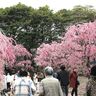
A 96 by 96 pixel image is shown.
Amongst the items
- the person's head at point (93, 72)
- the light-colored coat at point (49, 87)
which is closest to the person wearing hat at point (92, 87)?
the person's head at point (93, 72)

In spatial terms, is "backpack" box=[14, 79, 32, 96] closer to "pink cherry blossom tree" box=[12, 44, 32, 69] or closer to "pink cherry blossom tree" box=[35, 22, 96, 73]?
"pink cherry blossom tree" box=[35, 22, 96, 73]

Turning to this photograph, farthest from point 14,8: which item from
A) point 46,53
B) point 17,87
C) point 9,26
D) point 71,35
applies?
point 17,87

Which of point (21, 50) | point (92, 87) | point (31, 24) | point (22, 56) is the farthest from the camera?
point (22, 56)

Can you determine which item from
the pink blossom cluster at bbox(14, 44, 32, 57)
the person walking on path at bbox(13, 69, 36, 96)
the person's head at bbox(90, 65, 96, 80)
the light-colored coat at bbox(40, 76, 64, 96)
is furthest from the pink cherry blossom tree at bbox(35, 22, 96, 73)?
the person's head at bbox(90, 65, 96, 80)

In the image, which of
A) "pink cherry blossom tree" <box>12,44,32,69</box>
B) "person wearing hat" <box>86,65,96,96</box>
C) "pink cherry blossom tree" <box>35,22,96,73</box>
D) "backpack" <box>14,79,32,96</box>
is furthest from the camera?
"pink cherry blossom tree" <box>12,44,32,69</box>

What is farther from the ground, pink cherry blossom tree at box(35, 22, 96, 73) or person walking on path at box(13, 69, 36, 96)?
pink cherry blossom tree at box(35, 22, 96, 73)

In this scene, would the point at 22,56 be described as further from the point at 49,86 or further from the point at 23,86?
the point at 49,86

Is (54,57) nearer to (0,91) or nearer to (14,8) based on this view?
(14,8)

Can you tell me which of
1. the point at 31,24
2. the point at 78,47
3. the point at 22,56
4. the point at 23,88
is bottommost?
the point at 23,88

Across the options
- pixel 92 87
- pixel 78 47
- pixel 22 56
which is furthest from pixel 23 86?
pixel 22 56

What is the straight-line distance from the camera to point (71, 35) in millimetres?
43219

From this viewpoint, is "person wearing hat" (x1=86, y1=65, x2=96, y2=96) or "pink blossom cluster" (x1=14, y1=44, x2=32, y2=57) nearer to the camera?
"person wearing hat" (x1=86, y1=65, x2=96, y2=96)

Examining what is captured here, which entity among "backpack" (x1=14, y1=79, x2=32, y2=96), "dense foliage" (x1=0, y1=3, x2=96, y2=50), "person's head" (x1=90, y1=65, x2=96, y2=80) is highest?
"dense foliage" (x1=0, y1=3, x2=96, y2=50)

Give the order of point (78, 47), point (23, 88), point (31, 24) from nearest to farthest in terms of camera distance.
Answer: point (23, 88) → point (78, 47) → point (31, 24)
